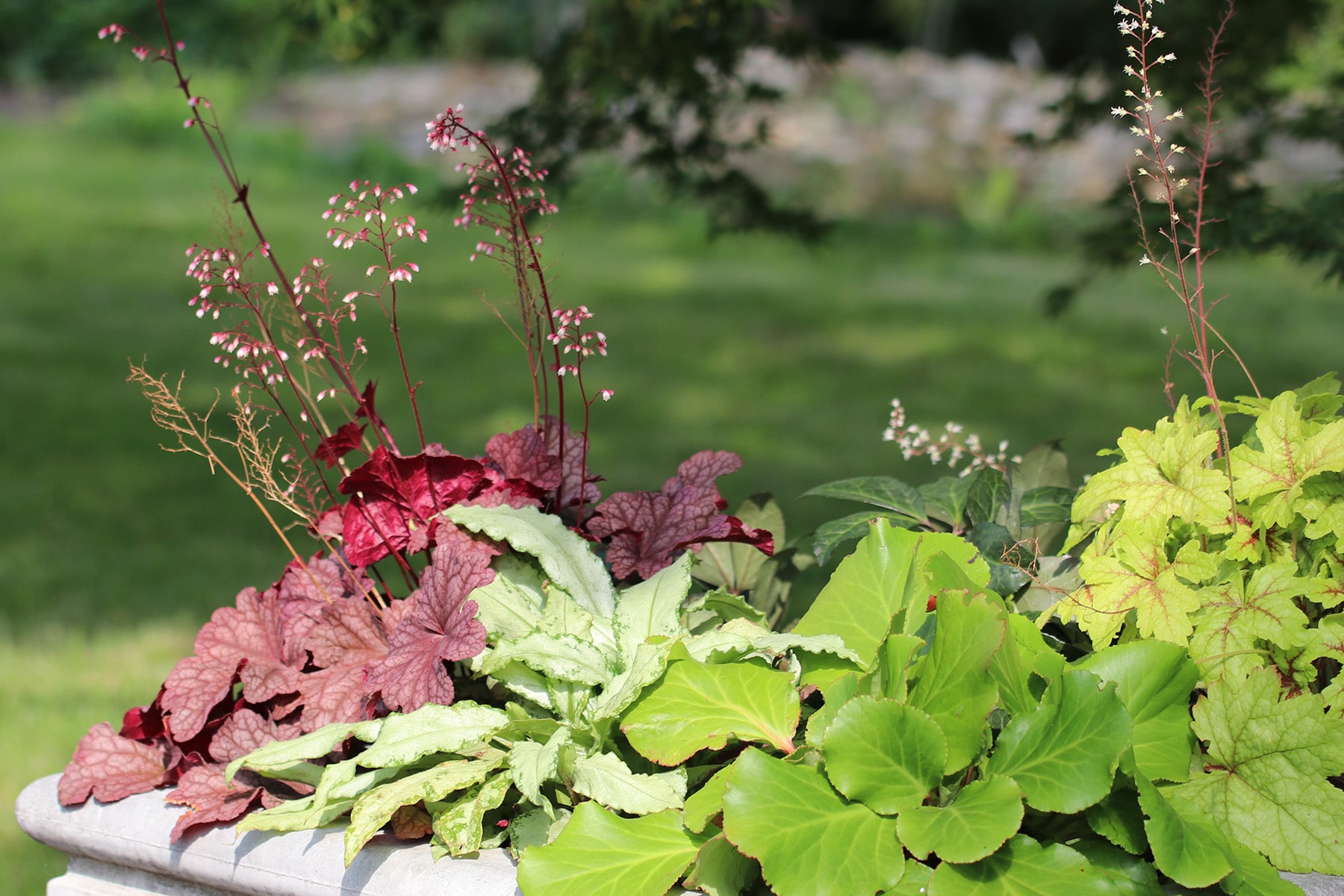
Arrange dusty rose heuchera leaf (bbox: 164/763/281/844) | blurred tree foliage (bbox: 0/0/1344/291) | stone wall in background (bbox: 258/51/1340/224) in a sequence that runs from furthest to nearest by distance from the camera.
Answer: stone wall in background (bbox: 258/51/1340/224) → blurred tree foliage (bbox: 0/0/1344/291) → dusty rose heuchera leaf (bbox: 164/763/281/844)

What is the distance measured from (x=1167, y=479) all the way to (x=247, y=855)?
1202 mm

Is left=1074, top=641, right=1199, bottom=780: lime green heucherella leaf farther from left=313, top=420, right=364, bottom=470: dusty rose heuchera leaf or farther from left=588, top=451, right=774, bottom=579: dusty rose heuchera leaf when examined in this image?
left=313, top=420, right=364, bottom=470: dusty rose heuchera leaf

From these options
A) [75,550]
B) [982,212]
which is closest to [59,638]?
Result: [75,550]

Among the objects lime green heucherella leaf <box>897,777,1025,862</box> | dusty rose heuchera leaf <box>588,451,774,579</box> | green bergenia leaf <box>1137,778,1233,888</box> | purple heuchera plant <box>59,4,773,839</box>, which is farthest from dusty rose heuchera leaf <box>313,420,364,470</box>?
green bergenia leaf <box>1137,778,1233,888</box>

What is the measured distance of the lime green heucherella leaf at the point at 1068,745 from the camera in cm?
115

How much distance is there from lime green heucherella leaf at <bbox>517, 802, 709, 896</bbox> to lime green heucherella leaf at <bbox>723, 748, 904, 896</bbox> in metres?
0.11

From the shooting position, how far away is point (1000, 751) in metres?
1.26

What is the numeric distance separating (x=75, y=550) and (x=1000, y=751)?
12.4 feet

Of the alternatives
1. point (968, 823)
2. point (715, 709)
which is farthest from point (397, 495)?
point (968, 823)

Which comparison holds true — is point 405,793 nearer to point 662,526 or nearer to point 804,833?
point 804,833

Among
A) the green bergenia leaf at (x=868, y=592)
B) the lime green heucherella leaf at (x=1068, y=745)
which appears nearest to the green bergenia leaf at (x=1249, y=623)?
the lime green heucherella leaf at (x=1068, y=745)

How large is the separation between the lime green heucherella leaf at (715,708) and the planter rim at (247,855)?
0.73 ft

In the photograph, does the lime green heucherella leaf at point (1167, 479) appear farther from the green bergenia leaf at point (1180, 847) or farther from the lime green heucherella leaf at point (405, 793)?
the lime green heucherella leaf at point (405, 793)

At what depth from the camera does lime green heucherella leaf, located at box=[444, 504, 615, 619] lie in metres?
1.57
